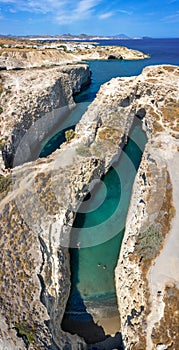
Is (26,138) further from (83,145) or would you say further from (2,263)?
(2,263)

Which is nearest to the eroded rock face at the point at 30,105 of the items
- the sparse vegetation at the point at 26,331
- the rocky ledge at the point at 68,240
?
the rocky ledge at the point at 68,240

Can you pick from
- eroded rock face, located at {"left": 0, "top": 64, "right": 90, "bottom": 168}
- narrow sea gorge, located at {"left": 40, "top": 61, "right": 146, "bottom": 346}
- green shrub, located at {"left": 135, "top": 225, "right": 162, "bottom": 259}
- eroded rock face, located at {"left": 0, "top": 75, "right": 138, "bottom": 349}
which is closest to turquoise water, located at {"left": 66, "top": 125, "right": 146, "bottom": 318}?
narrow sea gorge, located at {"left": 40, "top": 61, "right": 146, "bottom": 346}

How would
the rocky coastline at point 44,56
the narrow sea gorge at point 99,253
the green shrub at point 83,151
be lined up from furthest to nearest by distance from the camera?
the rocky coastline at point 44,56 → the green shrub at point 83,151 → the narrow sea gorge at point 99,253

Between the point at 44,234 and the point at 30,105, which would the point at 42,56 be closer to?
the point at 30,105

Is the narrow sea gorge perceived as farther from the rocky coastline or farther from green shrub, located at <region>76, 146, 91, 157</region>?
the rocky coastline

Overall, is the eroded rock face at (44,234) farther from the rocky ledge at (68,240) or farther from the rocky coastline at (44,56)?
the rocky coastline at (44,56)

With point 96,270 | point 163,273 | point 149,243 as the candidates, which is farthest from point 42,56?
point 163,273

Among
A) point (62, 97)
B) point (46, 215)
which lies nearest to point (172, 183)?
point (46, 215)
